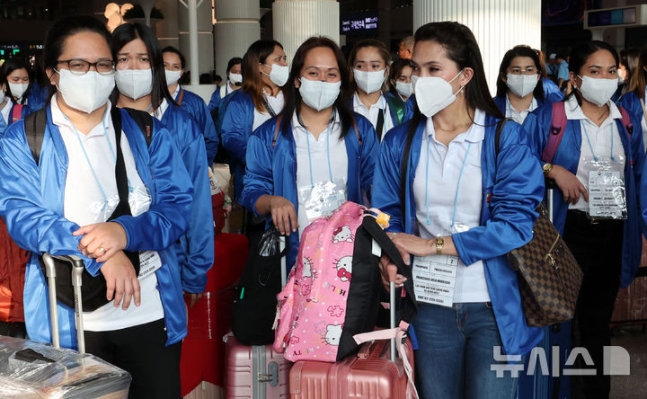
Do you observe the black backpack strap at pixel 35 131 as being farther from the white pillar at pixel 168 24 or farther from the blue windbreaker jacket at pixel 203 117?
the white pillar at pixel 168 24

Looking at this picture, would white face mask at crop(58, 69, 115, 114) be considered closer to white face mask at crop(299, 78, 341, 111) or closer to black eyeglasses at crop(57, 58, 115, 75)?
black eyeglasses at crop(57, 58, 115, 75)

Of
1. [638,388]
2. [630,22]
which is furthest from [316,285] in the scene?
[630,22]

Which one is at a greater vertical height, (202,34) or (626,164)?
(202,34)

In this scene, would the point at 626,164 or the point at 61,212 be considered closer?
the point at 61,212

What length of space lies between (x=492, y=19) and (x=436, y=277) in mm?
4003

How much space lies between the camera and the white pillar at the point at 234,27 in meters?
20.8

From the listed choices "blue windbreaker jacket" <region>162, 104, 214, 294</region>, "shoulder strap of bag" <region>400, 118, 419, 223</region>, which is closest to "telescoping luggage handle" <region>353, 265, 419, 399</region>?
"shoulder strap of bag" <region>400, 118, 419, 223</region>

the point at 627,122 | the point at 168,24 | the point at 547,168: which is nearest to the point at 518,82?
the point at 627,122

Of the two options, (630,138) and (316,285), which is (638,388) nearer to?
(630,138)

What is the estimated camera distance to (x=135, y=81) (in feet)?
13.9

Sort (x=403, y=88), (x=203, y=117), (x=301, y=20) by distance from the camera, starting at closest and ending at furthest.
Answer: (x=203, y=117)
(x=403, y=88)
(x=301, y=20)

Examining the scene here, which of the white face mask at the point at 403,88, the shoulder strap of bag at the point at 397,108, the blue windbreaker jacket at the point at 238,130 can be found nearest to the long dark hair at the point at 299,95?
the shoulder strap of bag at the point at 397,108

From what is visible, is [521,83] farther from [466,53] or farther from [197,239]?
[197,239]

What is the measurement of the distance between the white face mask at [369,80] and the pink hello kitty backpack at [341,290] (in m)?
2.87
